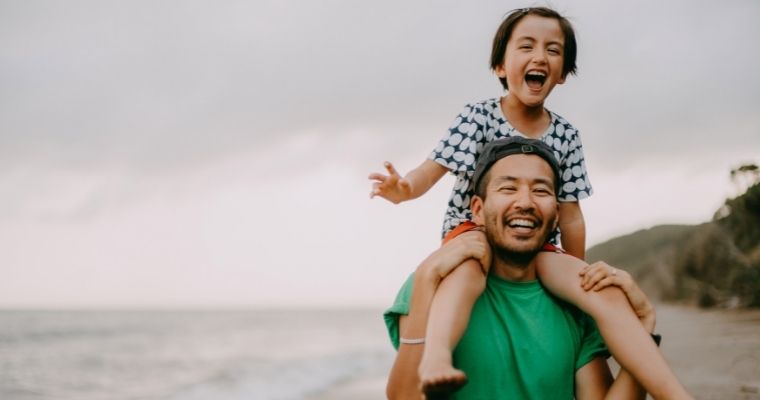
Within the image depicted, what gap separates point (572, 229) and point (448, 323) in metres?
1.25

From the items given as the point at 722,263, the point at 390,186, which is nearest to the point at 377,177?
the point at 390,186

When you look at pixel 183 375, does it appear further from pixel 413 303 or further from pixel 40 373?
pixel 413 303

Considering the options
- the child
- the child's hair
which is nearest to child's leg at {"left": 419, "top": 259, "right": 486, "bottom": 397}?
the child

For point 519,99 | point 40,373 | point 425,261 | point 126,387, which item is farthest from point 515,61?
point 40,373

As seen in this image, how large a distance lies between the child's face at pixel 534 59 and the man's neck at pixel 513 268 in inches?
35.7

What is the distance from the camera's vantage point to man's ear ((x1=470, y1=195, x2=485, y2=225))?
11.7ft

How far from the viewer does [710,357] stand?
8789 mm

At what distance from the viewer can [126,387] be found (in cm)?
1709

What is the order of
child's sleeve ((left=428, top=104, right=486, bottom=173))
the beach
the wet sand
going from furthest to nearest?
the beach → the wet sand → child's sleeve ((left=428, top=104, right=486, bottom=173))

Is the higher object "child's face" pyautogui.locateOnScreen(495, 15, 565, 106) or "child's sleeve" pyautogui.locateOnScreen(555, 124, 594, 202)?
"child's face" pyautogui.locateOnScreen(495, 15, 565, 106)

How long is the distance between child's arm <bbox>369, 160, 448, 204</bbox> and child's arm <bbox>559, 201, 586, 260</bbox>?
69 centimetres

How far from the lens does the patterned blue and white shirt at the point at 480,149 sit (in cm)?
389

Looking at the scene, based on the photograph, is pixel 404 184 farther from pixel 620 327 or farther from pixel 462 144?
pixel 620 327

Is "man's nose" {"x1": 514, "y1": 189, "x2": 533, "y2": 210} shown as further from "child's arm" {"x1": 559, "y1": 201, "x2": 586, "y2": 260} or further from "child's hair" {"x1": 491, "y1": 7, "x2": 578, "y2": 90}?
"child's hair" {"x1": 491, "y1": 7, "x2": 578, "y2": 90}
